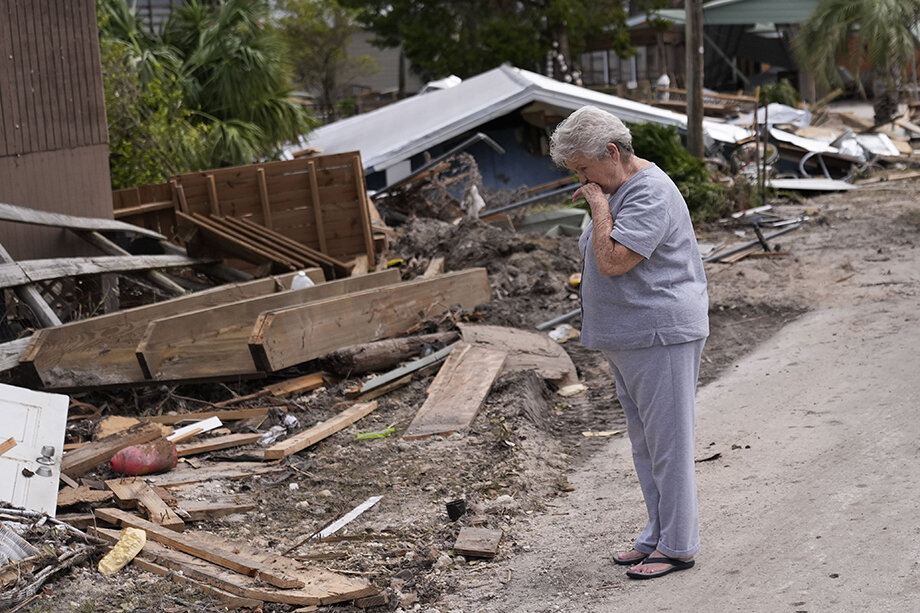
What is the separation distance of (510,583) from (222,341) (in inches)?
155

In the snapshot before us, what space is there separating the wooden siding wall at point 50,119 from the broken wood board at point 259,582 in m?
5.55

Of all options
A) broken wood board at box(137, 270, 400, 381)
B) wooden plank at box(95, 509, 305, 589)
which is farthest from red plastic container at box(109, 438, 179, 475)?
broken wood board at box(137, 270, 400, 381)

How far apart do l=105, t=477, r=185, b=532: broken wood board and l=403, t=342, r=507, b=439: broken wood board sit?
5.93 feet

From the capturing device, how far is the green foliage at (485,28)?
34500 millimetres

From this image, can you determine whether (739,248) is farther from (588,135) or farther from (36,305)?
(588,135)

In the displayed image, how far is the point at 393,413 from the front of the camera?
7387mm

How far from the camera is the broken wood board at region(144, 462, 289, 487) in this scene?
5.95 m

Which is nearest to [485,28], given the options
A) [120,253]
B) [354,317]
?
[120,253]

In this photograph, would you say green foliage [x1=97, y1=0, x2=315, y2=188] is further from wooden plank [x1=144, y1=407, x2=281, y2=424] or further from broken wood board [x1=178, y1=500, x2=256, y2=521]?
broken wood board [x1=178, y1=500, x2=256, y2=521]

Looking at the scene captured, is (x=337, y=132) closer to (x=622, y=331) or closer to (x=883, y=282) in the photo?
(x=883, y=282)

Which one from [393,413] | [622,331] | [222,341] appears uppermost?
[622,331]

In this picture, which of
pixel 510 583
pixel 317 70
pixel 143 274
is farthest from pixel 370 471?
pixel 317 70

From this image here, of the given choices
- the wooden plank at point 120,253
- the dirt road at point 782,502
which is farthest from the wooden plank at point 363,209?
the dirt road at point 782,502

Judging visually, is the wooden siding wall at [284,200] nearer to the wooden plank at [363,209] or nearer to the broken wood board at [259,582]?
the wooden plank at [363,209]
